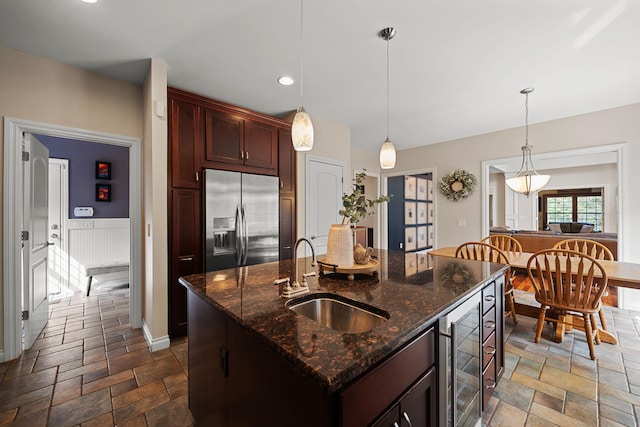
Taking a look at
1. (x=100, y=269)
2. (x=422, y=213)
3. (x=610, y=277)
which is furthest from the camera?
(x=422, y=213)

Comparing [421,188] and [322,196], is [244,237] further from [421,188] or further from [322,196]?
[421,188]

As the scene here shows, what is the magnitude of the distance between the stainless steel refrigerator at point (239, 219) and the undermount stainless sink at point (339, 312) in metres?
1.80

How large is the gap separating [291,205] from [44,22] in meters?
2.59

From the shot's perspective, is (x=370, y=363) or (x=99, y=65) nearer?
(x=370, y=363)

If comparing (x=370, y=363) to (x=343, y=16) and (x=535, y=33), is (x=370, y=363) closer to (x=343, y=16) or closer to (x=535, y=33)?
(x=343, y=16)

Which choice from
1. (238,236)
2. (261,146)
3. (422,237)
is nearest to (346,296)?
(238,236)

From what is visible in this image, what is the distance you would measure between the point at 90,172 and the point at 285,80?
12.0ft

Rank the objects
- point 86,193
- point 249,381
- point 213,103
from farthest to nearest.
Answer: point 86,193
point 213,103
point 249,381

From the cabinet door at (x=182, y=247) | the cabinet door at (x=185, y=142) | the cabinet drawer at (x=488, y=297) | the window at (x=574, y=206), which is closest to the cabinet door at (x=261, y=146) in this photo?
the cabinet door at (x=185, y=142)

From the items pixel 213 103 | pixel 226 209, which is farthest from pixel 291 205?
pixel 213 103

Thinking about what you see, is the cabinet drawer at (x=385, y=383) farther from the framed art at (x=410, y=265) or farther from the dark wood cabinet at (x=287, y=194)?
the dark wood cabinet at (x=287, y=194)

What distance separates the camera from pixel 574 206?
8750mm

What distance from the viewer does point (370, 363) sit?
732mm

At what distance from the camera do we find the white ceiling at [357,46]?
1786mm
